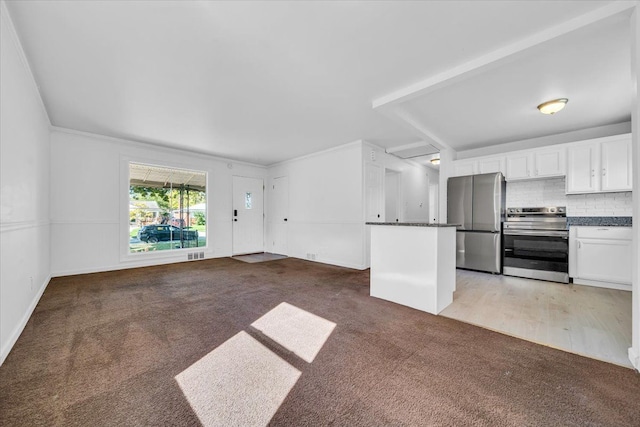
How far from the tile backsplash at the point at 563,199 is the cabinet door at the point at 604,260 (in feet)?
2.16

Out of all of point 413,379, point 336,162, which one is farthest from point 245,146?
point 413,379

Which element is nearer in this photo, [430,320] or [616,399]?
[616,399]

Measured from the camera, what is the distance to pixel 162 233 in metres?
5.52

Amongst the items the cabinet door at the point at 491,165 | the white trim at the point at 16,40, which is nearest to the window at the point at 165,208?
the white trim at the point at 16,40

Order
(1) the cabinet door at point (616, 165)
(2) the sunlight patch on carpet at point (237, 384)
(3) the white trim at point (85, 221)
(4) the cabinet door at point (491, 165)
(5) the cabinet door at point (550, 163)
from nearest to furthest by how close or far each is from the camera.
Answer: (2) the sunlight patch on carpet at point (237, 384) → (1) the cabinet door at point (616, 165) → (5) the cabinet door at point (550, 163) → (3) the white trim at point (85, 221) → (4) the cabinet door at point (491, 165)

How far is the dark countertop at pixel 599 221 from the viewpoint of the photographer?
12.7 feet

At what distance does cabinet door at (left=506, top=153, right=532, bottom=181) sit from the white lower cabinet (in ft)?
3.75

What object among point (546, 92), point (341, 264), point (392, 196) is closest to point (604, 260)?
point (546, 92)

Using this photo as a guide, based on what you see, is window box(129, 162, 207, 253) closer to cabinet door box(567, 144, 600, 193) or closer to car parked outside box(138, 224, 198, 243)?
car parked outside box(138, 224, 198, 243)

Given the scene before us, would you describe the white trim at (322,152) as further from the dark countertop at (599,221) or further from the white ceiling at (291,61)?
the dark countertop at (599,221)

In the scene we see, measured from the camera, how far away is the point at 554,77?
2.68m

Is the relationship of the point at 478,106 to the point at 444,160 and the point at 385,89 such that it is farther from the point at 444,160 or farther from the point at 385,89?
the point at 444,160

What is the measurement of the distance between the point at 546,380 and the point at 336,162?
14.9 feet

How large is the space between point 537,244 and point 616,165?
5.00 ft
